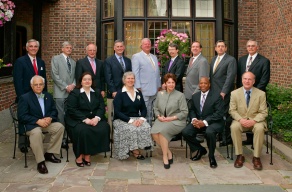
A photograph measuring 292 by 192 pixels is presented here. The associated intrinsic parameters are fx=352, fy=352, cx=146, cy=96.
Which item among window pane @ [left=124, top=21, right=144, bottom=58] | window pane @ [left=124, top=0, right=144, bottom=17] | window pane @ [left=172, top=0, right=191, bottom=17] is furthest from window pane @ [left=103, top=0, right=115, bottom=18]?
window pane @ [left=172, top=0, right=191, bottom=17]

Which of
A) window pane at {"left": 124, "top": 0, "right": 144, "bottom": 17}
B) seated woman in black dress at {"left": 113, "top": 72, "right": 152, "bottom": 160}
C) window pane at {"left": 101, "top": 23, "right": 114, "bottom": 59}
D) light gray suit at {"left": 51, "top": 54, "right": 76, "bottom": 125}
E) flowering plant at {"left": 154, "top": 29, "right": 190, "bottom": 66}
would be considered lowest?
seated woman in black dress at {"left": 113, "top": 72, "right": 152, "bottom": 160}

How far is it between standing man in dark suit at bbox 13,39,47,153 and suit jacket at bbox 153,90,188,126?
2172mm

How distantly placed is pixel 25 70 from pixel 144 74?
6.61 feet

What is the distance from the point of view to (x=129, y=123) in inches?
219

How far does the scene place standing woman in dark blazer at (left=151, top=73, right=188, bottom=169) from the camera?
5.41 m

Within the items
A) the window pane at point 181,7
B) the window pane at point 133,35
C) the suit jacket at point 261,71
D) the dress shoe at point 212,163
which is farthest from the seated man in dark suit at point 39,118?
the window pane at point 181,7

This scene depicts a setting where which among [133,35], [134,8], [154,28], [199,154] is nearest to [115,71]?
[199,154]

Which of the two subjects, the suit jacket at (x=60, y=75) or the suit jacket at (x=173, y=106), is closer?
the suit jacket at (x=173, y=106)

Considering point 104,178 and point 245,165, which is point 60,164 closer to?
point 104,178

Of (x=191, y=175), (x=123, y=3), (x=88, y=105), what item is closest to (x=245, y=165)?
(x=191, y=175)

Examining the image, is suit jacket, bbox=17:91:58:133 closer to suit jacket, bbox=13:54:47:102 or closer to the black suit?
suit jacket, bbox=13:54:47:102

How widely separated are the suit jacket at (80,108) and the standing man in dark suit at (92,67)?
1.89 ft

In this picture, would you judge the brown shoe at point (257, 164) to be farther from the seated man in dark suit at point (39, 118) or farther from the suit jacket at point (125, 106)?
the seated man in dark suit at point (39, 118)

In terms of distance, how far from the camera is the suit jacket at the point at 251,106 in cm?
537
